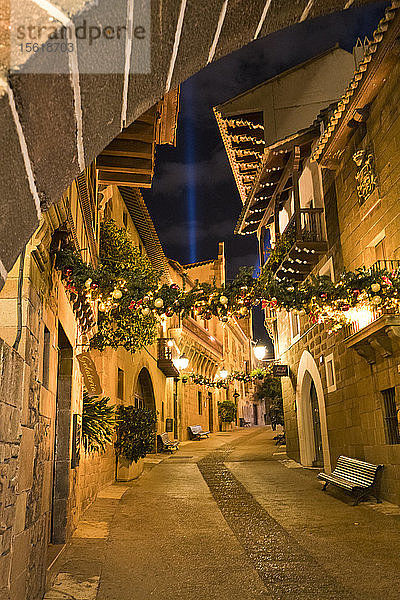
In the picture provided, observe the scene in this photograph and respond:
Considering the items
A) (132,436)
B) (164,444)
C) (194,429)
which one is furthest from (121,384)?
(194,429)

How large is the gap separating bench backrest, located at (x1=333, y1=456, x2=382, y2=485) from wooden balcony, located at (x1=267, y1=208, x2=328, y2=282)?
4251 millimetres

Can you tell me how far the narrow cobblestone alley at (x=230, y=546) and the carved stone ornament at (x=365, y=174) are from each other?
5899mm

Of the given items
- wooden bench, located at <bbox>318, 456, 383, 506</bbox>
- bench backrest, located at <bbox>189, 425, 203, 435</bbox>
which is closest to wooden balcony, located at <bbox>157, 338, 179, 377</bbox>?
bench backrest, located at <bbox>189, 425, 203, 435</bbox>

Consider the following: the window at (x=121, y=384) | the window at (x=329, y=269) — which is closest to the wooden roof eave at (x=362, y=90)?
the window at (x=329, y=269)

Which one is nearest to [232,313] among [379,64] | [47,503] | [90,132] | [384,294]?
[384,294]

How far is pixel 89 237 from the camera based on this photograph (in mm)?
8883

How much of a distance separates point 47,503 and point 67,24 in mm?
5083

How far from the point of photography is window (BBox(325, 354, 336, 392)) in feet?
43.2

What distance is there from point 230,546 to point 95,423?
307 cm

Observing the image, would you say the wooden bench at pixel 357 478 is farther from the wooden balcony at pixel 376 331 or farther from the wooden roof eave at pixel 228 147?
the wooden roof eave at pixel 228 147

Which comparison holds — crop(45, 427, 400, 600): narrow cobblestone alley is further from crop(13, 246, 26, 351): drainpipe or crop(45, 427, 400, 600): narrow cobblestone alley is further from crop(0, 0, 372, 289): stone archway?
crop(0, 0, 372, 289): stone archway

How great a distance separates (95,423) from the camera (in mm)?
8844

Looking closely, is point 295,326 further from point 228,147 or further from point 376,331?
point 376,331

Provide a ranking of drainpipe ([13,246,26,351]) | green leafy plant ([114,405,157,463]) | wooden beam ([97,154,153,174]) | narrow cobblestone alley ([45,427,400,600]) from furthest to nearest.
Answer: green leafy plant ([114,405,157,463]) → wooden beam ([97,154,153,174]) → narrow cobblestone alley ([45,427,400,600]) → drainpipe ([13,246,26,351])
